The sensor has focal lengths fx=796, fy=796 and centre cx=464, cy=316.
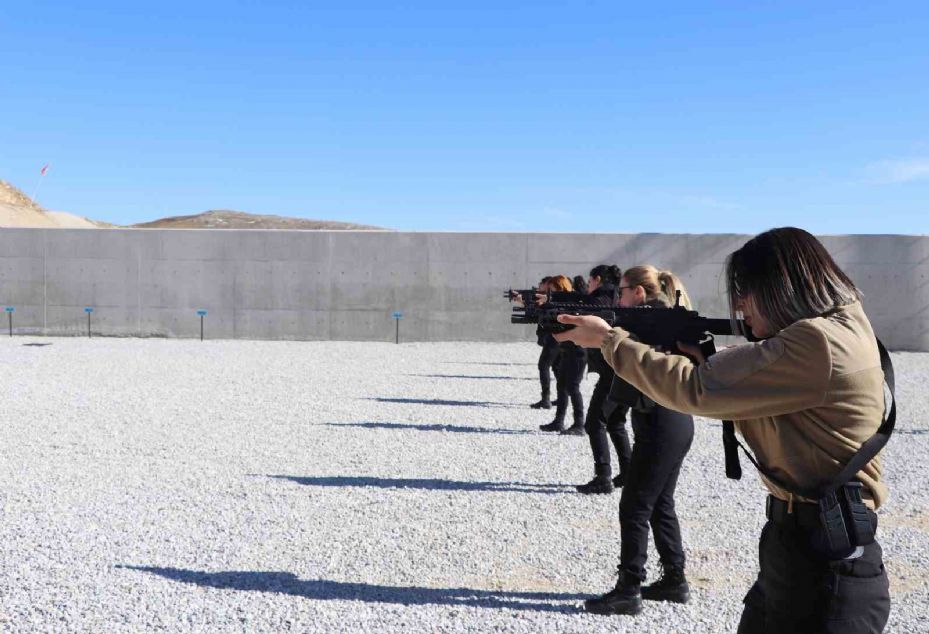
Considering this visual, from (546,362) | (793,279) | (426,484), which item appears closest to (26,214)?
(546,362)

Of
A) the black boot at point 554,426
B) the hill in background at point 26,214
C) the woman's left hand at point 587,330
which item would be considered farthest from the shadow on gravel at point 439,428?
the hill in background at point 26,214

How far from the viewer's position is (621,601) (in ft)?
11.1

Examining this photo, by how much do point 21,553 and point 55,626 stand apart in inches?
41.4

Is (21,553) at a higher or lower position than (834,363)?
lower

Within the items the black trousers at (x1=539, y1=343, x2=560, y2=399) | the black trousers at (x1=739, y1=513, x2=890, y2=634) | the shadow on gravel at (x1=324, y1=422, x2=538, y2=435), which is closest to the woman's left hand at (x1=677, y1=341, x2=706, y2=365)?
the black trousers at (x1=739, y1=513, x2=890, y2=634)

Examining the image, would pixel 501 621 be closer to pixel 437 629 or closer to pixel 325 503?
pixel 437 629

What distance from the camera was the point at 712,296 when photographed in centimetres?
1916

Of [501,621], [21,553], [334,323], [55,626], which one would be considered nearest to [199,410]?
[21,553]

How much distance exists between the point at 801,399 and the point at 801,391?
17 mm

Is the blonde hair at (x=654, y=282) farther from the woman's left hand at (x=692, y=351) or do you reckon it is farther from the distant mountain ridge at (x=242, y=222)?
the distant mountain ridge at (x=242, y=222)

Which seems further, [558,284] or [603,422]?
[558,284]

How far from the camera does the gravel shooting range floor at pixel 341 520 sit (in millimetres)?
3408

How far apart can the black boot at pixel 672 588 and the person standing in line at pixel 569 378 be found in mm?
3711

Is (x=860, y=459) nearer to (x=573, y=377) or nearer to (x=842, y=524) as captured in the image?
(x=842, y=524)
